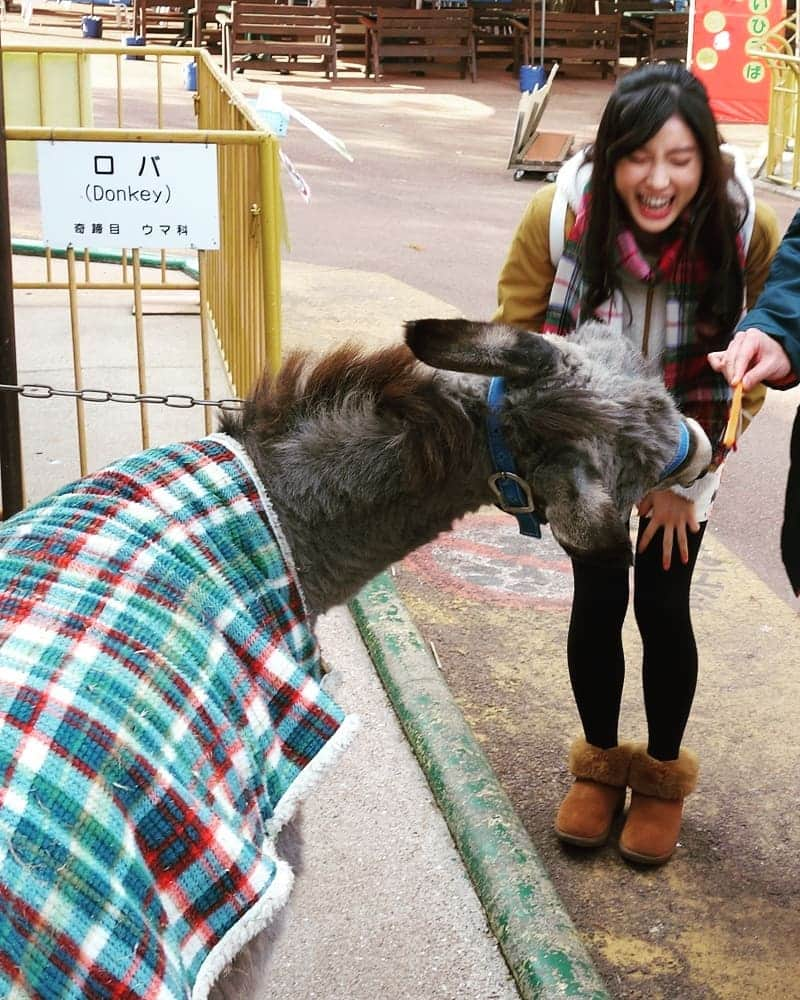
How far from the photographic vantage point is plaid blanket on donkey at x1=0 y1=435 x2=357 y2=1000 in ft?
6.30

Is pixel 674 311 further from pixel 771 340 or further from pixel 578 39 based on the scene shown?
pixel 578 39

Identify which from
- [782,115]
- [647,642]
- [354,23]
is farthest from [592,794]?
[354,23]

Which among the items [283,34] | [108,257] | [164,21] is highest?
[164,21]

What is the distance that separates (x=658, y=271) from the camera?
320cm

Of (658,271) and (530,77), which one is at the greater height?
(530,77)

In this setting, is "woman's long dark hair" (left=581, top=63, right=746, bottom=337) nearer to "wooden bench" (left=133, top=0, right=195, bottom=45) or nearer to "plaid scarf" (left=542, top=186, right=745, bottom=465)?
"plaid scarf" (left=542, top=186, right=745, bottom=465)

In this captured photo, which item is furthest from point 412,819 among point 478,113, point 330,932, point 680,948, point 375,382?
point 478,113

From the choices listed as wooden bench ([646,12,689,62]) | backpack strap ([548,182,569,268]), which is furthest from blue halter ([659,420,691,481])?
wooden bench ([646,12,689,62])

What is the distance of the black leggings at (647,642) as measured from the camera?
3.57 metres

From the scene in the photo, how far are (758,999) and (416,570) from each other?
2.62m

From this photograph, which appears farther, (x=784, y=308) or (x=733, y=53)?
(x=733, y=53)

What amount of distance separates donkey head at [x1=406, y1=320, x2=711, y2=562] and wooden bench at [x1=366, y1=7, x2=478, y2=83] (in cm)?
2231

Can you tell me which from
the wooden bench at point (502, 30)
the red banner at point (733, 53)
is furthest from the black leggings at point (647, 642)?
the wooden bench at point (502, 30)

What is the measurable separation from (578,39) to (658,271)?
23266mm
